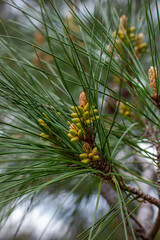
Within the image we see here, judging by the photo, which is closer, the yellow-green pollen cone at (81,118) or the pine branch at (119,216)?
the yellow-green pollen cone at (81,118)

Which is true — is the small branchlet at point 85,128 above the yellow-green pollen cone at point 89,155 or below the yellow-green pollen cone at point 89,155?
above

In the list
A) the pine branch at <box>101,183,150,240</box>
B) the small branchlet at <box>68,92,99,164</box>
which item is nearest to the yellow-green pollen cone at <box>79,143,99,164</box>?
the small branchlet at <box>68,92,99,164</box>

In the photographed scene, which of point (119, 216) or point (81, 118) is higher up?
point (81, 118)

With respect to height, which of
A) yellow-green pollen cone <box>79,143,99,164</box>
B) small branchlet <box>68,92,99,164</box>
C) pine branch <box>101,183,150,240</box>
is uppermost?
small branchlet <box>68,92,99,164</box>

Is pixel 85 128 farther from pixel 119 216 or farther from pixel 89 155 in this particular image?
pixel 119 216

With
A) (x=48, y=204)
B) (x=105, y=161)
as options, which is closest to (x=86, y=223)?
(x=48, y=204)

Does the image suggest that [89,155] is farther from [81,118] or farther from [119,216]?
[119,216]

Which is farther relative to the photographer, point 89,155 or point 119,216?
point 119,216

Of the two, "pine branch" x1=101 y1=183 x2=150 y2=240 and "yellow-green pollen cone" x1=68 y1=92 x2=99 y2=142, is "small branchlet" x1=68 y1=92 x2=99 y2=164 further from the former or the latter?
"pine branch" x1=101 y1=183 x2=150 y2=240

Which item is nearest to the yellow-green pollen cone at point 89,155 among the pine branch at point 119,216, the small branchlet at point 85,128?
the small branchlet at point 85,128

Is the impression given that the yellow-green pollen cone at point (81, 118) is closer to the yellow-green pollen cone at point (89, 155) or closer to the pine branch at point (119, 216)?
the yellow-green pollen cone at point (89, 155)

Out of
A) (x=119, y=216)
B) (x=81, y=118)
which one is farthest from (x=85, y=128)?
(x=119, y=216)
